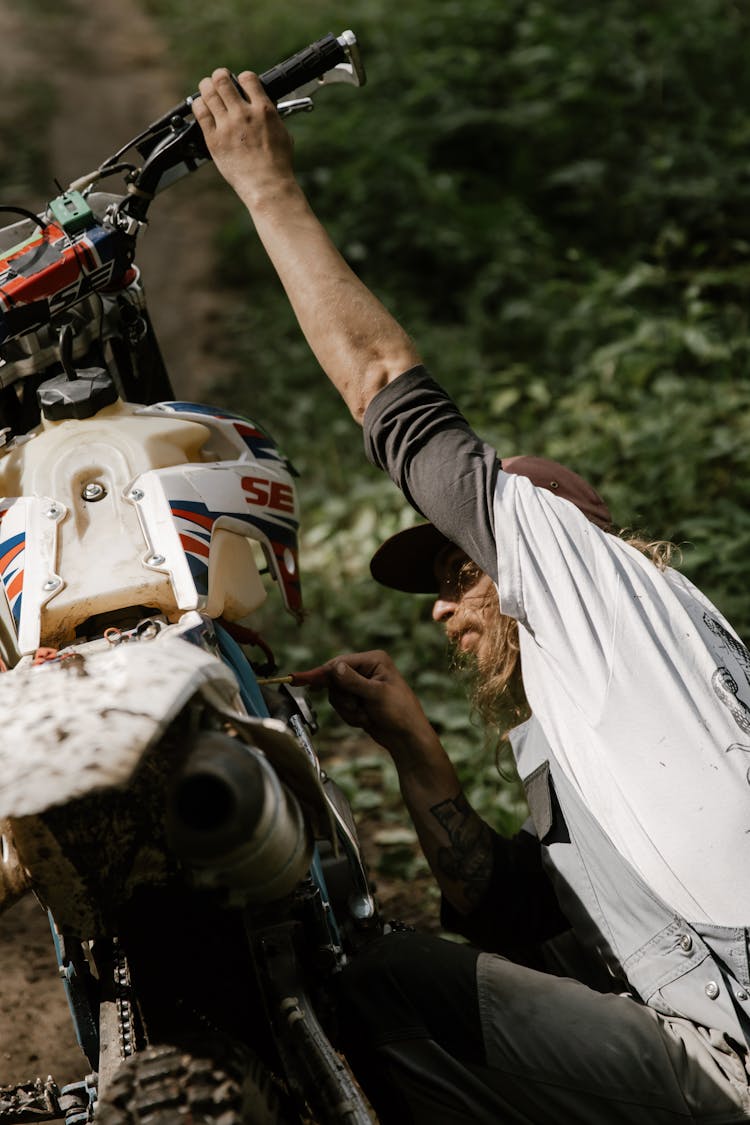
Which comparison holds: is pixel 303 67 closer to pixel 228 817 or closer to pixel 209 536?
pixel 209 536

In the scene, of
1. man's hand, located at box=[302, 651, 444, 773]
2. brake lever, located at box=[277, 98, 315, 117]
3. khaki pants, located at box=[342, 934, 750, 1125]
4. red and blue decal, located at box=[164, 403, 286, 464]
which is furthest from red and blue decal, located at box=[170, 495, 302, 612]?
brake lever, located at box=[277, 98, 315, 117]

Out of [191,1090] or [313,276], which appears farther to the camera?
[313,276]

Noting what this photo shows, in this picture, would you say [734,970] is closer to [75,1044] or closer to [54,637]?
[54,637]

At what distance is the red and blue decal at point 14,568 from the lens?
7.02 ft

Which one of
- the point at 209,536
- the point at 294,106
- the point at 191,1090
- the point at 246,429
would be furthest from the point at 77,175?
the point at 191,1090

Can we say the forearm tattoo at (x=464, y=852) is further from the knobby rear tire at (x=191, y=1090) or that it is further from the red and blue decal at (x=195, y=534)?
the knobby rear tire at (x=191, y=1090)

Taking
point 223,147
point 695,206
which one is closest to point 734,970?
point 223,147

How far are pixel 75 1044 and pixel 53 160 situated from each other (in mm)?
8727

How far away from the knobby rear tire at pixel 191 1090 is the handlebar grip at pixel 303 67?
1.83 meters

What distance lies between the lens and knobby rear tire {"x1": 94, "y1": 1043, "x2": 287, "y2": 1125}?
1.60 m

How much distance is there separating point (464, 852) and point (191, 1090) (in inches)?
48.9

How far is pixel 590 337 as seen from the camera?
21.5 ft

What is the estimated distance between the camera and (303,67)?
2.64 metres

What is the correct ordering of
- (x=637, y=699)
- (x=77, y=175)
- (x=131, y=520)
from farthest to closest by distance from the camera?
(x=77, y=175) → (x=131, y=520) → (x=637, y=699)
